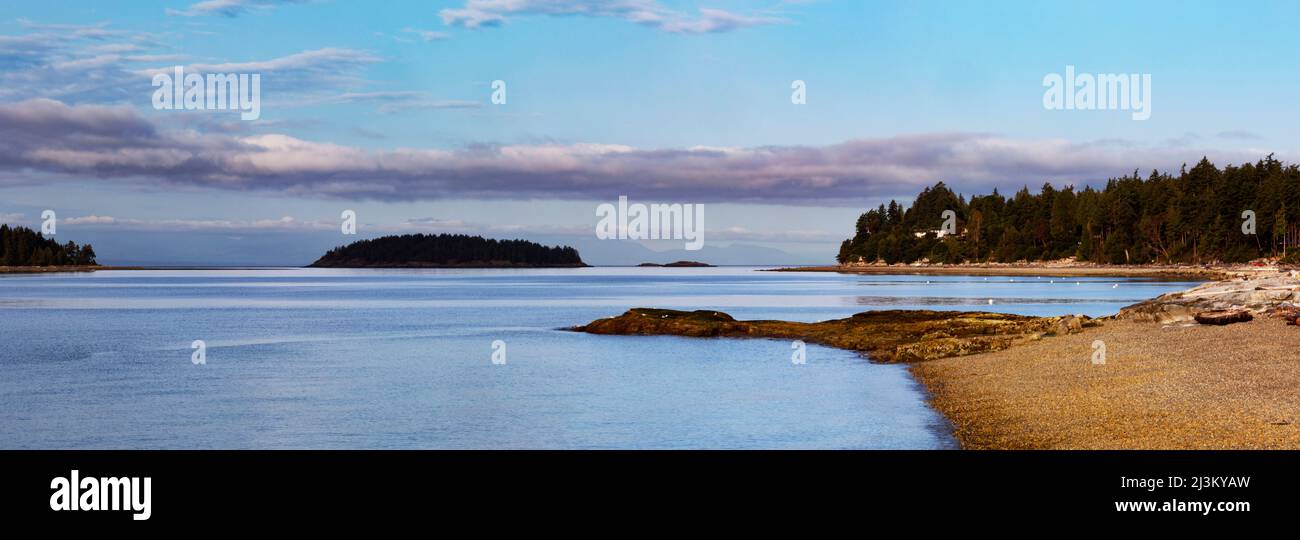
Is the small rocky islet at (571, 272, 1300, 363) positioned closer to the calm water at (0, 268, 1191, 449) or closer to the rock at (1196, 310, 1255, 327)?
the rock at (1196, 310, 1255, 327)

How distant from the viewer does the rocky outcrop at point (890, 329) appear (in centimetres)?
4244

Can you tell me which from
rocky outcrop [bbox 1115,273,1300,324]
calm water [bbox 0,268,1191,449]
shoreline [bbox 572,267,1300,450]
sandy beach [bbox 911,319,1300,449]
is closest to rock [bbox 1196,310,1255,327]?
shoreline [bbox 572,267,1300,450]

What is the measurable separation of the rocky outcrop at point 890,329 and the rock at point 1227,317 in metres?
5.12

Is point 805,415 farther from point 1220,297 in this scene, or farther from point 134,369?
point 134,369

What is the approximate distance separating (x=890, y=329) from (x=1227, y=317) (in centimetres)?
1610

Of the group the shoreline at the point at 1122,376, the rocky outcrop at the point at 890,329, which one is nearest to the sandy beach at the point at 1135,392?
the shoreline at the point at 1122,376

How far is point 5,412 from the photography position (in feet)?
106

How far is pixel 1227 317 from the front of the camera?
40.0 meters

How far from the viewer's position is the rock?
131 ft

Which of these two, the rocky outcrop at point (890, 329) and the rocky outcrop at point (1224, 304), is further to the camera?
the rocky outcrop at point (890, 329)

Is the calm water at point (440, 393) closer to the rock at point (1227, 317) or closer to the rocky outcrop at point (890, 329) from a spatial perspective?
the rocky outcrop at point (890, 329)

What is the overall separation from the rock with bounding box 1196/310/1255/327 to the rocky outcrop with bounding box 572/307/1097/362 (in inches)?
202

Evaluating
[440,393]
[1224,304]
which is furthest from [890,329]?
[440,393]
